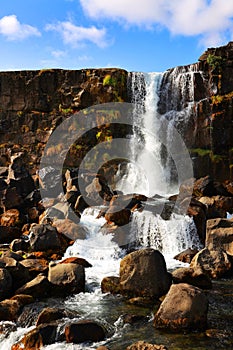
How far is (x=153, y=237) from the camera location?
19.4 metres

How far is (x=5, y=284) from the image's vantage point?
12281mm

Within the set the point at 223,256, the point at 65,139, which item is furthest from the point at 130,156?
the point at 223,256

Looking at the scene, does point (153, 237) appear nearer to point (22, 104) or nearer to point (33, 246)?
point (33, 246)

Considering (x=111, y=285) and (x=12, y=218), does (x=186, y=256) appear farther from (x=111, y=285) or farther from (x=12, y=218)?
(x=12, y=218)

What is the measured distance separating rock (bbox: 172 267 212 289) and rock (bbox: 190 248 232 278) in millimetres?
1101

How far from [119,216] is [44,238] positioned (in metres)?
4.14

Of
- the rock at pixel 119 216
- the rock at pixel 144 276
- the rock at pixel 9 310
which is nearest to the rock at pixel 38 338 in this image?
the rock at pixel 9 310

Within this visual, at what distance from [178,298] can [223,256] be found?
5402 millimetres

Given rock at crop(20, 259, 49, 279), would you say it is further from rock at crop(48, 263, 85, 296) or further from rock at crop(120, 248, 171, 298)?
rock at crop(120, 248, 171, 298)

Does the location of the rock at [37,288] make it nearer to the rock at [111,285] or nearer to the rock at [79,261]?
the rock at [111,285]

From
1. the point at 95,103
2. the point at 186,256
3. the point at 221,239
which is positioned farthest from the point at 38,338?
the point at 95,103

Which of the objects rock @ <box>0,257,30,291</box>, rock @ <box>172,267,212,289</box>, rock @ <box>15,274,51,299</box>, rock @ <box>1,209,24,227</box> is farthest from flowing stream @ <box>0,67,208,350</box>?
rock @ <box>1,209,24,227</box>

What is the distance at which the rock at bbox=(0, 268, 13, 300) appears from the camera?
12.1 meters

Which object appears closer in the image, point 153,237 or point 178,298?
point 178,298
